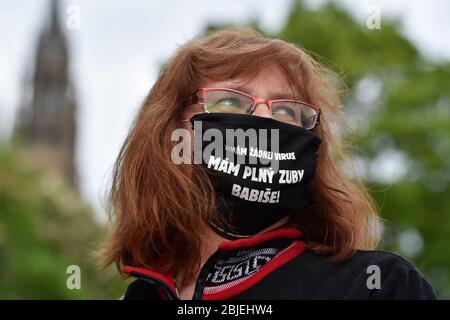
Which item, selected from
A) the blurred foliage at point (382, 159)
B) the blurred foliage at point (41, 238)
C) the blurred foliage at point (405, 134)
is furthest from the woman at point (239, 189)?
the blurred foliage at point (41, 238)

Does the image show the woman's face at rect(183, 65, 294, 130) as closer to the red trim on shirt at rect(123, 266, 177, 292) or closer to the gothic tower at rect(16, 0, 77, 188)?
the red trim on shirt at rect(123, 266, 177, 292)

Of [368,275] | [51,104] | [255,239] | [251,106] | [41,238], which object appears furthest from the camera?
[51,104]

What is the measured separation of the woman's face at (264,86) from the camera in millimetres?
2916

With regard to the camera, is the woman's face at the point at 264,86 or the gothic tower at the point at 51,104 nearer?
the woman's face at the point at 264,86

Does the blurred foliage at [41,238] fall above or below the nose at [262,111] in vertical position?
below

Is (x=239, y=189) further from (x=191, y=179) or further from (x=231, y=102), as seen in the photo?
(x=231, y=102)

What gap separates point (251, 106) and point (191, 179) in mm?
327

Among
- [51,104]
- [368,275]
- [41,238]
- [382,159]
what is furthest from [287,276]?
[51,104]

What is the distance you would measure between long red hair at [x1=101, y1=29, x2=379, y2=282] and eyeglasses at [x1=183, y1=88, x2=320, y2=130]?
0.08 m

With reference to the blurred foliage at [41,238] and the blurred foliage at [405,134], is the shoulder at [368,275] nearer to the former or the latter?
the blurred foliage at [405,134]

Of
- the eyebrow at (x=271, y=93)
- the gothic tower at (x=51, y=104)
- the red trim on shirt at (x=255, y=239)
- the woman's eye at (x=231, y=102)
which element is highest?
the eyebrow at (x=271, y=93)

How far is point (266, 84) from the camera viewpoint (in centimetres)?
297

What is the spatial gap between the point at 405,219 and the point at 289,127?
16.3 metres
